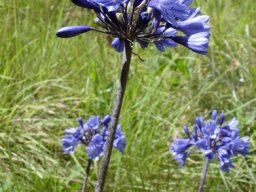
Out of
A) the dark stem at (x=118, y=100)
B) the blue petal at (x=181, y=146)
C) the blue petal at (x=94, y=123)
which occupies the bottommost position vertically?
the dark stem at (x=118, y=100)

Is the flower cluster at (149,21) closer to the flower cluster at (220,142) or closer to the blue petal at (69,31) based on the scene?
the blue petal at (69,31)

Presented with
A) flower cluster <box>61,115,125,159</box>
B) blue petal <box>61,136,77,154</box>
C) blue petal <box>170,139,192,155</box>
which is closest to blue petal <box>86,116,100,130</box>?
flower cluster <box>61,115,125,159</box>

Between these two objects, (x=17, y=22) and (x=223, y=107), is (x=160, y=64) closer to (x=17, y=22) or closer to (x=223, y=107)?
(x=223, y=107)

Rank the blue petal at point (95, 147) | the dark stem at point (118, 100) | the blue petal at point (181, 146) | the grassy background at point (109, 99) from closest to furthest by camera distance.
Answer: the dark stem at point (118, 100) < the blue petal at point (95, 147) < the blue petal at point (181, 146) < the grassy background at point (109, 99)

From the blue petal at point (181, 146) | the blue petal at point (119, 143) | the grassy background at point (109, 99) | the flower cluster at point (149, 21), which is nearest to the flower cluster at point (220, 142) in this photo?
the blue petal at point (181, 146)

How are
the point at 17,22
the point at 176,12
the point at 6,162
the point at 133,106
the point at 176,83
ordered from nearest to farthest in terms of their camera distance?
the point at 176,12 → the point at 6,162 → the point at 133,106 → the point at 17,22 → the point at 176,83

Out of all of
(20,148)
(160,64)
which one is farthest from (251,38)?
(20,148)
